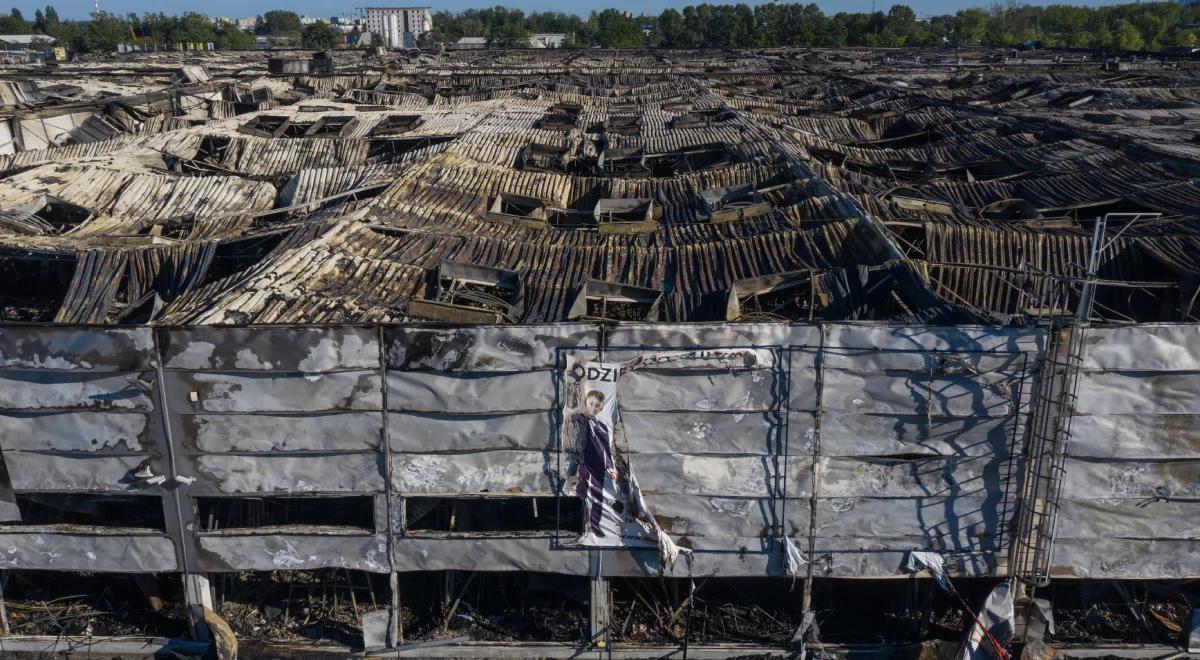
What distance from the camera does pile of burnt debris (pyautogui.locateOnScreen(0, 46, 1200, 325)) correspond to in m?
12.1

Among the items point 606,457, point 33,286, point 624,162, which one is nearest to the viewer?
point 606,457

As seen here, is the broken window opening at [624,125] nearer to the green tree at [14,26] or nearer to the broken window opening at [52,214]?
the broken window opening at [52,214]

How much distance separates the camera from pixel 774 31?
282ft

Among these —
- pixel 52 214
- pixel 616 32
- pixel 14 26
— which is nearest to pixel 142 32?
pixel 14 26

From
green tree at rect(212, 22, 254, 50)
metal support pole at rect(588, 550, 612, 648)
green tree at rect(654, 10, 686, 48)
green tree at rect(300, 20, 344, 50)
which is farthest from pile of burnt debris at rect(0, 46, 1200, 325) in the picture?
green tree at rect(212, 22, 254, 50)

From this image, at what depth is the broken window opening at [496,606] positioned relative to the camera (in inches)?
344

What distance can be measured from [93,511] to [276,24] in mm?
143540

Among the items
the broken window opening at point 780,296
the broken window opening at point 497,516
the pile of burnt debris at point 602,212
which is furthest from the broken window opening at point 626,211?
the broken window opening at point 497,516

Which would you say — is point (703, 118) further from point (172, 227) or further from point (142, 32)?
point (142, 32)

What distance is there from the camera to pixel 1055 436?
7.51 metres

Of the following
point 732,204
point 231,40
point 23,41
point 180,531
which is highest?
point 231,40

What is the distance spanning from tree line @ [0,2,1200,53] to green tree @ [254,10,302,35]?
32984 mm

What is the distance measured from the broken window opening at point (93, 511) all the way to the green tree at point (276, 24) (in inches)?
5449

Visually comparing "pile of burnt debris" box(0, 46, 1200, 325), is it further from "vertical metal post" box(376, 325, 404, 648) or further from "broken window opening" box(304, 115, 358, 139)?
"vertical metal post" box(376, 325, 404, 648)
